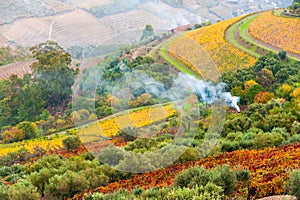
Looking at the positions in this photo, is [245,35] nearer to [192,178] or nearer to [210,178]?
[192,178]

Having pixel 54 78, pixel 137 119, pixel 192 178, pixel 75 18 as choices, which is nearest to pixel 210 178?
pixel 192 178

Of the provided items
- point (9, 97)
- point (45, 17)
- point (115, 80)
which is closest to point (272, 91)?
point (115, 80)

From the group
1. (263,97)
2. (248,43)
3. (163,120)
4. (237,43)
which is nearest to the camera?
(163,120)

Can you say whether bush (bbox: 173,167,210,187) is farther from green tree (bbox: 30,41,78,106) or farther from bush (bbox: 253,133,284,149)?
green tree (bbox: 30,41,78,106)

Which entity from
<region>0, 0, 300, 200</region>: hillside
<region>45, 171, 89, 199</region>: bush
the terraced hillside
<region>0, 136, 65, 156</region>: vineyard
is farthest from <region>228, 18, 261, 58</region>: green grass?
<region>45, 171, 89, 199</region>: bush

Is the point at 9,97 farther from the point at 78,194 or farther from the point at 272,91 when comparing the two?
the point at 78,194

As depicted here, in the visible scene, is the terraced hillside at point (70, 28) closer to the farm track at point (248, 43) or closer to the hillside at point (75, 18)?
the hillside at point (75, 18)
